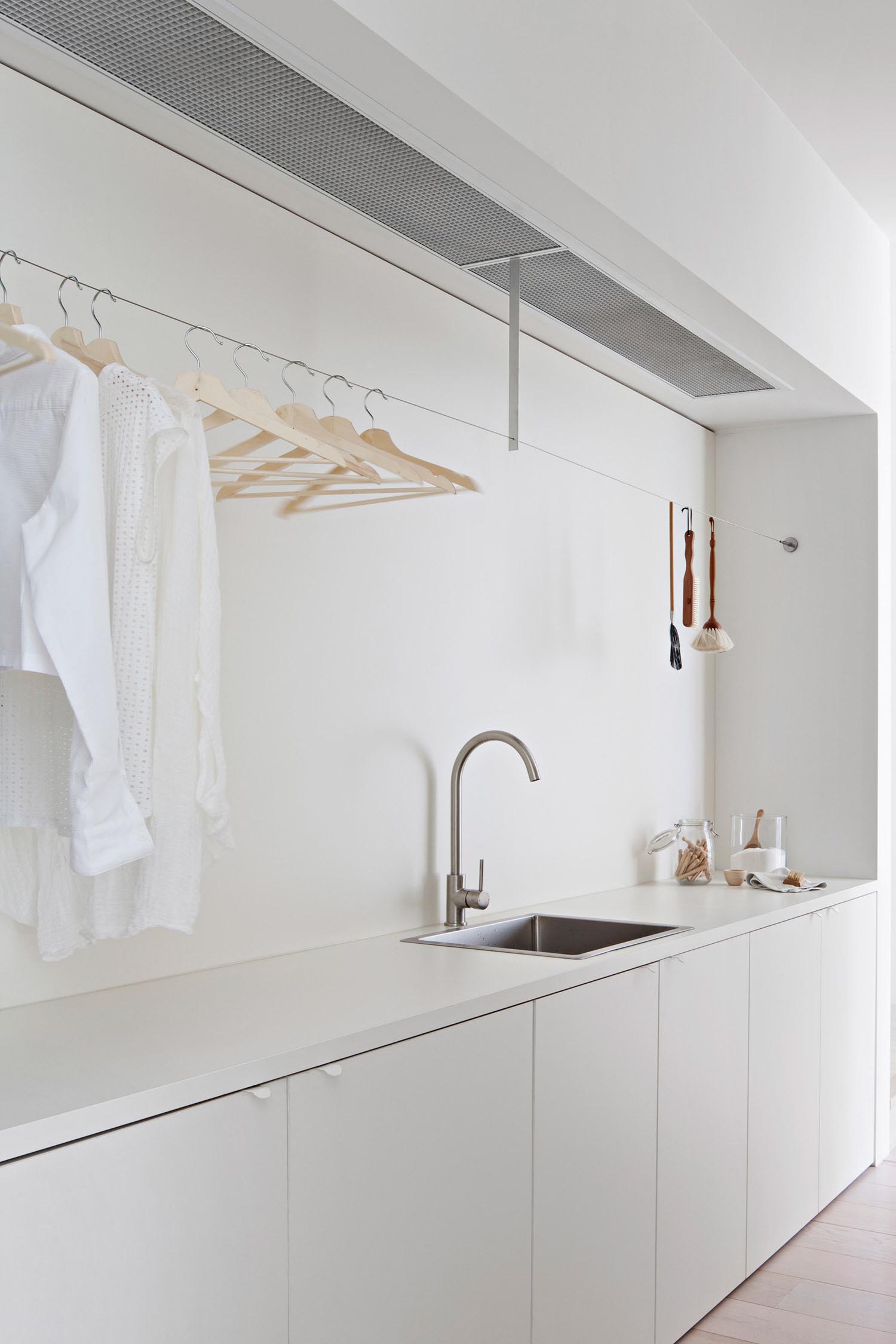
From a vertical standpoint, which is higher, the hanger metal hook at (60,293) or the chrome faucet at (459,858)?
the hanger metal hook at (60,293)

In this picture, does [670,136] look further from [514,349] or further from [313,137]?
[313,137]

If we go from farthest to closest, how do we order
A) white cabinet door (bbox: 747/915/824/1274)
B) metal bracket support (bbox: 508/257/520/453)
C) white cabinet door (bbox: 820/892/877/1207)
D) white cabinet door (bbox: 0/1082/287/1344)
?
white cabinet door (bbox: 820/892/877/1207) < white cabinet door (bbox: 747/915/824/1274) < metal bracket support (bbox: 508/257/520/453) < white cabinet door (bbox: 0/1082/287/1344)

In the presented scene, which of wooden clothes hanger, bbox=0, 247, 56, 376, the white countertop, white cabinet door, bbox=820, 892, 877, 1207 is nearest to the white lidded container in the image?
white cabinet door, bbox=820, 892, 877, 1207

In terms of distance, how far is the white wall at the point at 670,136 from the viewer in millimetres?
2004

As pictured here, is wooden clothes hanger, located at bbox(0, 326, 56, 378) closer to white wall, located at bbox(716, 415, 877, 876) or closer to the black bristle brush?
the black bristle brush

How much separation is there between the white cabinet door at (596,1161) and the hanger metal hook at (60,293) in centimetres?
132

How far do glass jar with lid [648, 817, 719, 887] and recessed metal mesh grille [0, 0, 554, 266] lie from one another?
6.02 feet

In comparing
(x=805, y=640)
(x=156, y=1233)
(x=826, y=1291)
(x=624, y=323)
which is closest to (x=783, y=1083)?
(x=826, y=1291)

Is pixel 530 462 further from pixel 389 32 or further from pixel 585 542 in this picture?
pixel 389 32

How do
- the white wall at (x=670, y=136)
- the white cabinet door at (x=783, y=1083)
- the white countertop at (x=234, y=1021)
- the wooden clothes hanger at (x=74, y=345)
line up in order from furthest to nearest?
the white cabinet door at (x=783, y=1083) → the white wall at (x=670, y=136) → the wooden clothes hanger at (x=74, y=345) → the white countertop at (x=234, y=1021)

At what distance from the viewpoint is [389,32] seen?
72.9 inches

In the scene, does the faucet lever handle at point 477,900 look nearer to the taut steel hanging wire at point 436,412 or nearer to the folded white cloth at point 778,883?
the taut steel hanging wire at point 436,412

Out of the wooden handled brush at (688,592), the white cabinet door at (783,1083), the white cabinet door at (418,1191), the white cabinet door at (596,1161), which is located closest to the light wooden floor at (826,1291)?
the white cabinet door at (783,1083)

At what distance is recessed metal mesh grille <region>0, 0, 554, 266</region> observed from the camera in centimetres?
176
